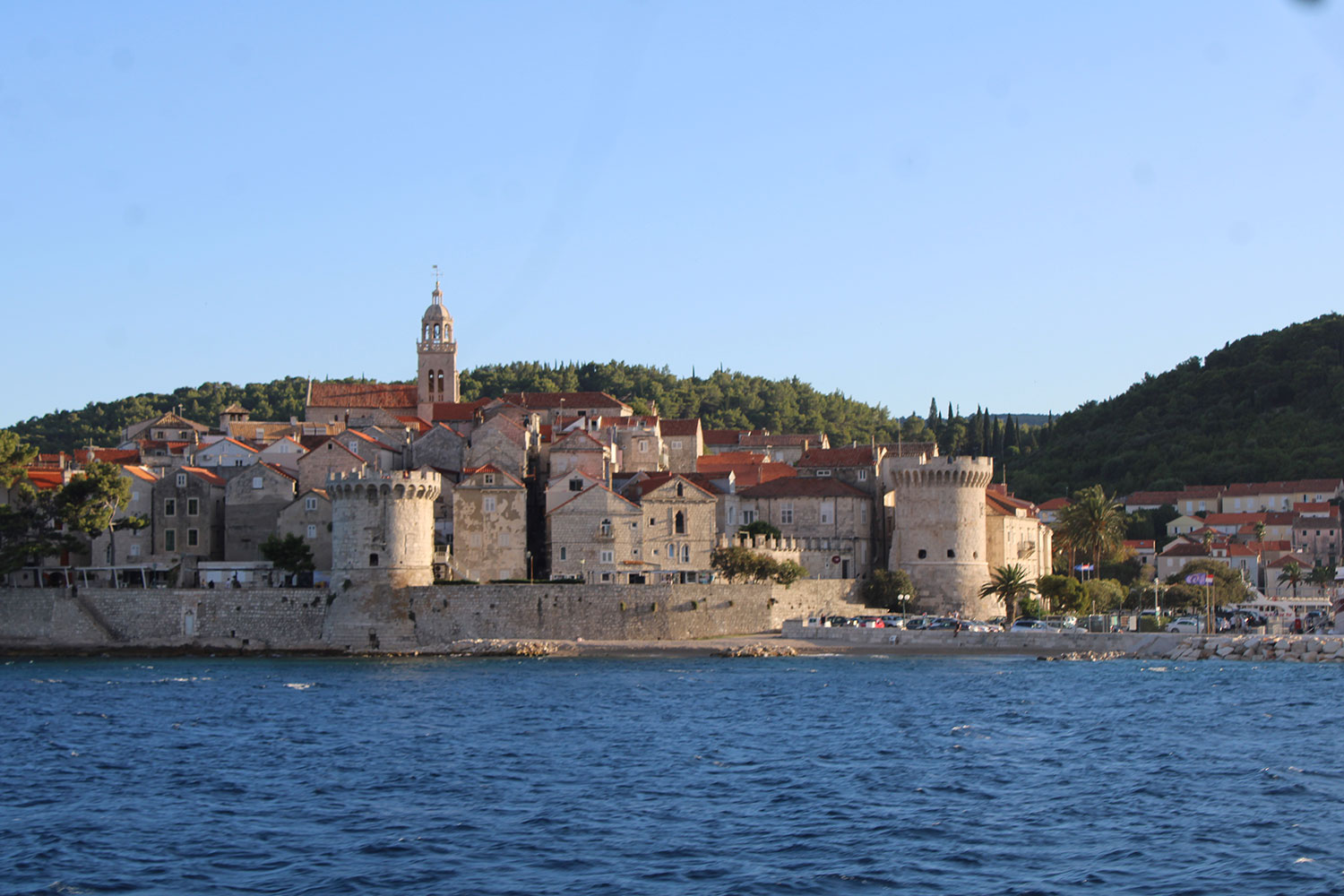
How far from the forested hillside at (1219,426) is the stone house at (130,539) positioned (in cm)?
6981

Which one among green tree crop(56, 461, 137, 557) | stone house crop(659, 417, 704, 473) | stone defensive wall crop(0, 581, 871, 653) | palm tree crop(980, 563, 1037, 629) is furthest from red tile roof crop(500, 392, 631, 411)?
palm tree crop(980, 563, 1037, 629)

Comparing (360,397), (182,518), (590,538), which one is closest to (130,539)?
(182,518)

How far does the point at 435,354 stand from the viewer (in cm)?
8869

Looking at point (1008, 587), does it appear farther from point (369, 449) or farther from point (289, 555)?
point (289, 555)

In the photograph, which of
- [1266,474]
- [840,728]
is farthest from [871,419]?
[840,728]

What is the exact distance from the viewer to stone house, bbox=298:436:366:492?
2707 inches

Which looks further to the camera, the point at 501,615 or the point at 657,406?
the point at 657,406

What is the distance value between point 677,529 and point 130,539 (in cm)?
2416

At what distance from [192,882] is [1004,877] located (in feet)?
40.5

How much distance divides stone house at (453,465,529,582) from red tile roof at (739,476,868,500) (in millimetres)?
12829

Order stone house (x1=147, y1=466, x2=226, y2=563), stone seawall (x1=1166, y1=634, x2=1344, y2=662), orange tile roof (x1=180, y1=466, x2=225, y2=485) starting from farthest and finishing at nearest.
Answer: orange tile roof (x1=180, y1=466, x2=225, y2=485) → stone house (x1=147, y1=466, x2=226, y2=563) → stone seawall (x1=1166, y1=634, x2=1344, y2=662)

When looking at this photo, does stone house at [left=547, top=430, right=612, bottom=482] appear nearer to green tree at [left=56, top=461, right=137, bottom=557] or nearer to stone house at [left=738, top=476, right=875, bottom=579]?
stone house at [left=738, top=476, right=875, bottom=579]

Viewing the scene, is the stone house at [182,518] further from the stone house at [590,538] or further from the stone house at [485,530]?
the stone house at [590,538]

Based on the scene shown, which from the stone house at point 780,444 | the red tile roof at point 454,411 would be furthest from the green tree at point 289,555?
the stone house at point 780,444
